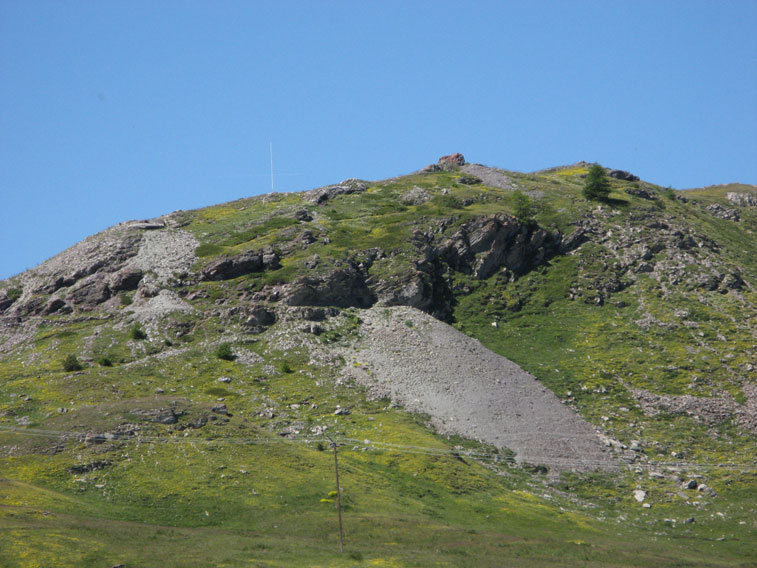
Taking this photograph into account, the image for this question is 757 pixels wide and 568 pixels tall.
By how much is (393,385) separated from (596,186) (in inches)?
3182

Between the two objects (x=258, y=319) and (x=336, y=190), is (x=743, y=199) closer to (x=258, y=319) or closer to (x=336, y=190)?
(x=336, y=190)

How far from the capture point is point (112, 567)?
1939 inches

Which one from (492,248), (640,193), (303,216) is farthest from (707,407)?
(303,216)

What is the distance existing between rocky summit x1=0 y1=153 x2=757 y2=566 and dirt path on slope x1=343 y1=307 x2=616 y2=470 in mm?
357

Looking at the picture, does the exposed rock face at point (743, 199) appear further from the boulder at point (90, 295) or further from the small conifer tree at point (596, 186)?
the boulder at point (90, 295)

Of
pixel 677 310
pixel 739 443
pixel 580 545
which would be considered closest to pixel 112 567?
pixel 580 545

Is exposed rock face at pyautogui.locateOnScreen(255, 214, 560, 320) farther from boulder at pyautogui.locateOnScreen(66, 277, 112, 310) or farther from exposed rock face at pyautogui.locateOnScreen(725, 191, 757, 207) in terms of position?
exposed rock face at pyautogui.locateOnScreen(725, 191, 757, 207)

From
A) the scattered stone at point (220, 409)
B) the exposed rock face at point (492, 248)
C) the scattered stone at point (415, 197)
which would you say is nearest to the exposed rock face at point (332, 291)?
the exposed rock face at point (492, 248)

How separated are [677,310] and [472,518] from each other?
63.9 metres

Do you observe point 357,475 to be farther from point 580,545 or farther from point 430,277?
point 430,277

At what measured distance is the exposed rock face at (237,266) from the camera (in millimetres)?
132625

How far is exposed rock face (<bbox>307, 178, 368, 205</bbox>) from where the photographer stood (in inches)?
6897

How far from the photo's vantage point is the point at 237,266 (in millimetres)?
133500

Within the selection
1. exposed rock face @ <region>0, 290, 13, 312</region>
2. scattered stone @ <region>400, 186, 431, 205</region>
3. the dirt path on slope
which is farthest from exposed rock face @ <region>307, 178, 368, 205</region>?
exposed rock face @ <region>0, 290, 13, 312</region>
